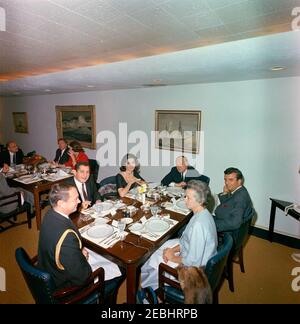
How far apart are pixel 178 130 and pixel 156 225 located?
8.31ft

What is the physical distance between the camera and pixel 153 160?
16.0ft

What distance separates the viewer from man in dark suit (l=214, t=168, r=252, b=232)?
7.88ft

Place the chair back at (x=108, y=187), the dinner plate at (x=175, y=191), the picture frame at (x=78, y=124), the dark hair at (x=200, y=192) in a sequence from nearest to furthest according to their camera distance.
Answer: the dark hair at (x=200, y=192), the dinner plate at (x=175, y=191), the chair back at (x=108, y=187), the picture frame at (x=78, y=124)

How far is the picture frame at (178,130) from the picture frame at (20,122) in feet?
19.0

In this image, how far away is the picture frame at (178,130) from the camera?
4.17 m

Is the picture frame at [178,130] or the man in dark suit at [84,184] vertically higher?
the picture frame at [178,130]

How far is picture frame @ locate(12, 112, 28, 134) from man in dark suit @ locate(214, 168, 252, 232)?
7811 mm

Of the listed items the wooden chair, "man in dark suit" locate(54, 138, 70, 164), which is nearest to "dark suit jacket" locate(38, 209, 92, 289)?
the wooden chair

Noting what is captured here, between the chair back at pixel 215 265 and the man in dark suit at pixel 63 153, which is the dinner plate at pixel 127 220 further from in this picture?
the man in dark suit at pixel 63 153

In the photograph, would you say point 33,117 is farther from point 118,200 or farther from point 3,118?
point 118,200

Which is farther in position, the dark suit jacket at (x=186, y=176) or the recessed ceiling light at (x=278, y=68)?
the dark suit jacket at (x=186, y=176)

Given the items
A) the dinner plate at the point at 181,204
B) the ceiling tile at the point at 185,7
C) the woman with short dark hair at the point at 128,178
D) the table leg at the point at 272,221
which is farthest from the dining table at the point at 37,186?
the table leg at the point at 272,221

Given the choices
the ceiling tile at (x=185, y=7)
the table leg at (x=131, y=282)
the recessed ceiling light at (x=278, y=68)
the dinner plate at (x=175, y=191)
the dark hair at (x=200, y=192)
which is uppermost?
the ceiling tile at (x=185, y=7)

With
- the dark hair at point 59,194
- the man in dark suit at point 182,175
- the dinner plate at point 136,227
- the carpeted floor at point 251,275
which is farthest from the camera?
the man in dark suit at point 182,175
